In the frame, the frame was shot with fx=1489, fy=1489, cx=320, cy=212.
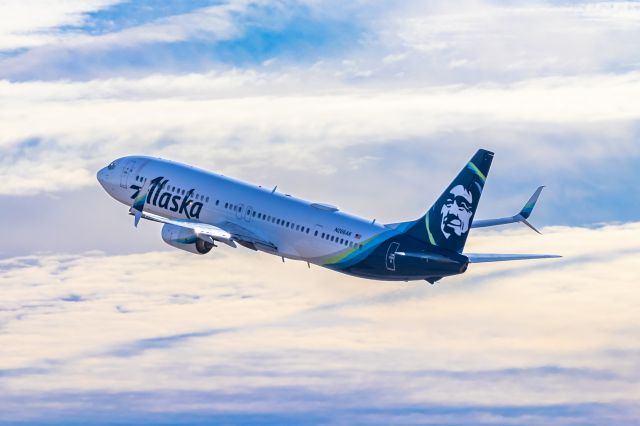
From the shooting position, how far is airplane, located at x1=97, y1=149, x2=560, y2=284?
10856 centimetres

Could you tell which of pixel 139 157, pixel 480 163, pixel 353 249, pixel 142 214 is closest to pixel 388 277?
pixel 353 249

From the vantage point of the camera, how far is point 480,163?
350ft

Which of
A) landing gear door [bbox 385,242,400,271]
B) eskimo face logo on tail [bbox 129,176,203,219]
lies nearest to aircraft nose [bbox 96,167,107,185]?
eskimo face logo on tail [bbox 129,176,203,219]

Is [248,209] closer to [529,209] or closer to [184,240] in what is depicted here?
[184,240]

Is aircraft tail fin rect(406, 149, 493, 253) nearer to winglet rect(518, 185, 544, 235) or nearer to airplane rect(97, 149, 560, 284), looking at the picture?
airplane rect(97, 149, 560, 284)

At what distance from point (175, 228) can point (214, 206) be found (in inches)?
224

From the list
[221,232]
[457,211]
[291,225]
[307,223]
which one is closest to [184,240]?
[221,232]

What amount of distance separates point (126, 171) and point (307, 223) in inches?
869

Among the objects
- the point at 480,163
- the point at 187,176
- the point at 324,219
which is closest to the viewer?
the point at 480,163

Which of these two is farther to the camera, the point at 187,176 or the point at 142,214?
the point at 187,176

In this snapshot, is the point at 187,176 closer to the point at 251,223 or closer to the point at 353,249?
the point at 251,223

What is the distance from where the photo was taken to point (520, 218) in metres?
122

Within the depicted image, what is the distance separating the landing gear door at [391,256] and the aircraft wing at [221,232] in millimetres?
10266

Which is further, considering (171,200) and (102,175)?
(102,175)
